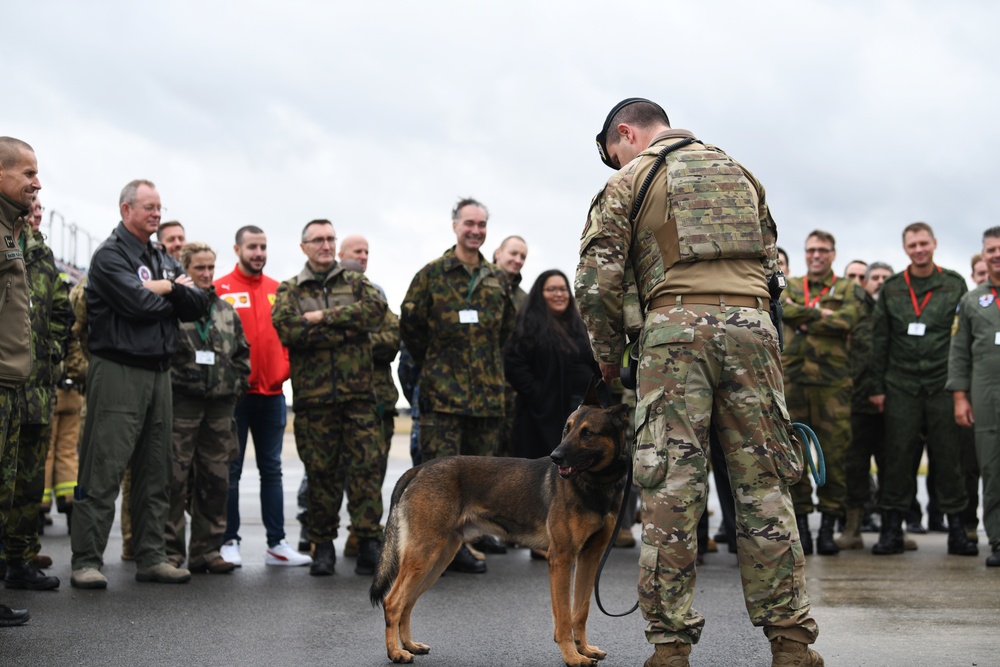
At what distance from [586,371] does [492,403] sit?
109 cm

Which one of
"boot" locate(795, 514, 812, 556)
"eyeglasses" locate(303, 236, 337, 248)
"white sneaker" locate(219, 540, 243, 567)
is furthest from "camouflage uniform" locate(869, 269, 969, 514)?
"white sneaker" locate(219, 540, 243, 567)

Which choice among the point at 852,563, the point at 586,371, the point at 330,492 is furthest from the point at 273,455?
the point at 852,563

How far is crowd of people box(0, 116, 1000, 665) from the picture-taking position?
4480mm

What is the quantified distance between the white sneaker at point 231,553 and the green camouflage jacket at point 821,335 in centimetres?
485

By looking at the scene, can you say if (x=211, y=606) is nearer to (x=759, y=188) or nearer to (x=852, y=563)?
(x=759, y=188)

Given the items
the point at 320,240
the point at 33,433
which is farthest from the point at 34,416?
the point at 320,240

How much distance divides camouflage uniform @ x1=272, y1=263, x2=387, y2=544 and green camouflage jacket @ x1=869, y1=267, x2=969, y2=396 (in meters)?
4.58

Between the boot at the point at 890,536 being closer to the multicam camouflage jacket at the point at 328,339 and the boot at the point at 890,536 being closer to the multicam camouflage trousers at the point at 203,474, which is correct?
the multicam camouflage jacket at the point at 328,339

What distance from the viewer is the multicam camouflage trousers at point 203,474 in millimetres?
7934

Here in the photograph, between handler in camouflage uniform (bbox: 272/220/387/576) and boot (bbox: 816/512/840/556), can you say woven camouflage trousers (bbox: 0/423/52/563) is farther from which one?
boot (bbox: 816/512/840/556)

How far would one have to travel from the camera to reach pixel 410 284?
838 cm

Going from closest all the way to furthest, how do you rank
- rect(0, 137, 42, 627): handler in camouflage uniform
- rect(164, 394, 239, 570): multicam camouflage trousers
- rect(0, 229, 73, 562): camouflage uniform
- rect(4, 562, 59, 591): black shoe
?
rect(0, 137, 42, 627): handler in camouflage uniform
rect(4, 562, 59, 591): black shoe
rect(0, 229, 73, 562): camouflage uniform
rect(164, 394, 239, 570): multicam camouflage trousers

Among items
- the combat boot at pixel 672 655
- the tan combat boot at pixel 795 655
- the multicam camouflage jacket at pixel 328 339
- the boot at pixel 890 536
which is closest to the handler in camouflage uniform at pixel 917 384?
the boot at pixel 890 536

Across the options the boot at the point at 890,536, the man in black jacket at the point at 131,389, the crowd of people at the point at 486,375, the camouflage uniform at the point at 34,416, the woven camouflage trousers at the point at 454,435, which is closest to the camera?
the crowd of people at the point at 486,375
